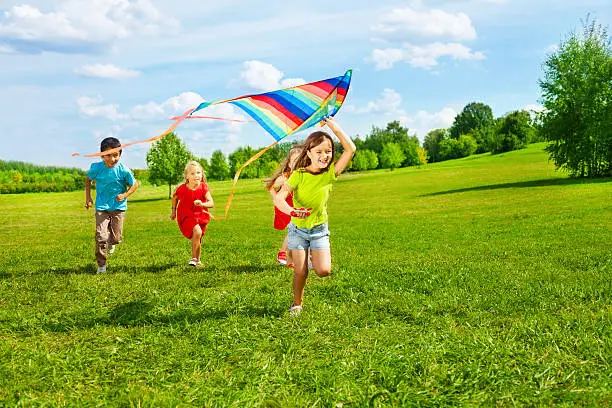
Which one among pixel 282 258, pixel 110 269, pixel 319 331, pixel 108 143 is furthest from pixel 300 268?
pixel 110 269

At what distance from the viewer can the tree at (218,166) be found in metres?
77.1

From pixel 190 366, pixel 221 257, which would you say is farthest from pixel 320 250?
pixel 221 257

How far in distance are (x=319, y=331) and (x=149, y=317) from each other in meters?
2.13

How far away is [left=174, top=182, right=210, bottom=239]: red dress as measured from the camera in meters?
9.74

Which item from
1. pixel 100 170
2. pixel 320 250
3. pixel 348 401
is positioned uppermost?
pixel 100 170

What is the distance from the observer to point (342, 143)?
19.7 feet

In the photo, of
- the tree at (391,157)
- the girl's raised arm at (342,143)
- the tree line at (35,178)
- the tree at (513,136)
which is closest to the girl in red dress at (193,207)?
the girl's raised arm at (342,143)

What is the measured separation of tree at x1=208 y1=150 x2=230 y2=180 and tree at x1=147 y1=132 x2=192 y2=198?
2454 cm

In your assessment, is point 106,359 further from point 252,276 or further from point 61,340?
point 252,276

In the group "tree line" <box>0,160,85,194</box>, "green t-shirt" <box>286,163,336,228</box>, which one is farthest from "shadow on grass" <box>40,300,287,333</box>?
"tree line" <box>0,160,85,194</box>

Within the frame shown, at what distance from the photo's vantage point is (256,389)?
14.1 feet

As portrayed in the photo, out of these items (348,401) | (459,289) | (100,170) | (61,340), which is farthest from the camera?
(100,170)

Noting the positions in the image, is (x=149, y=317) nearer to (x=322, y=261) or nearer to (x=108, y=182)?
(x=322, y=261)

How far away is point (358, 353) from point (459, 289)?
2760mm
